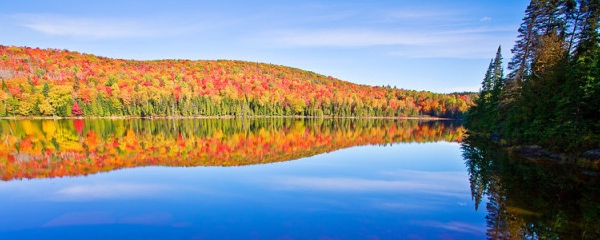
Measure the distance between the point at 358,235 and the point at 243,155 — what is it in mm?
18975

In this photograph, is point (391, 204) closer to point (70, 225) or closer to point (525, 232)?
point (525, 232)

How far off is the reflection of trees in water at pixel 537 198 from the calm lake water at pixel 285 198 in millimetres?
57

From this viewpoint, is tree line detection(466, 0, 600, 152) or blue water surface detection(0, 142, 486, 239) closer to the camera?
blue water surface detection(0, 142, 486, 239)

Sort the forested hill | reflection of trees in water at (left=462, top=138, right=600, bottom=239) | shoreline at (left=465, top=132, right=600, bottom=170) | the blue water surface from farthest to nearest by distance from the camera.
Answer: the forested hill < shoreline at (left=465, top=132, right=600, bottom=170) < the blue water surface < reflection of trees in water at (left=462, top=138, right=600, bottom=239)

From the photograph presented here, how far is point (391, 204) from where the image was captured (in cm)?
1500

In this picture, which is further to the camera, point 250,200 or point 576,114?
point 576,114

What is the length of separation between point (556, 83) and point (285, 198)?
1012 inches

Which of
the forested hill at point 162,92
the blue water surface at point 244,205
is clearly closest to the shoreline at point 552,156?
the blue water surface at point 244,205

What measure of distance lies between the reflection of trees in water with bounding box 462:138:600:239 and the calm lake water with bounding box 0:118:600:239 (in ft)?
0.19

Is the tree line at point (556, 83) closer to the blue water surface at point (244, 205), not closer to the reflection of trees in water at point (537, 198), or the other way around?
the reflection of trees in water at point (537, 198)

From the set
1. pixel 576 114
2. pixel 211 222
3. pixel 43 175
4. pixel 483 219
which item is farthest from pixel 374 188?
pixel 43 175

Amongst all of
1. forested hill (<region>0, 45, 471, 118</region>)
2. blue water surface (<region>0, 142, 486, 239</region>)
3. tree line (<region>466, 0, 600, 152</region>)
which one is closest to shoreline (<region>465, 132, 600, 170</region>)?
tree line (<region>466, 0, 600, 152</region>)

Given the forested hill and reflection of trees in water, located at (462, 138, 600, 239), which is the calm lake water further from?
the forested hill

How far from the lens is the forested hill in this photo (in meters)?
99.3
